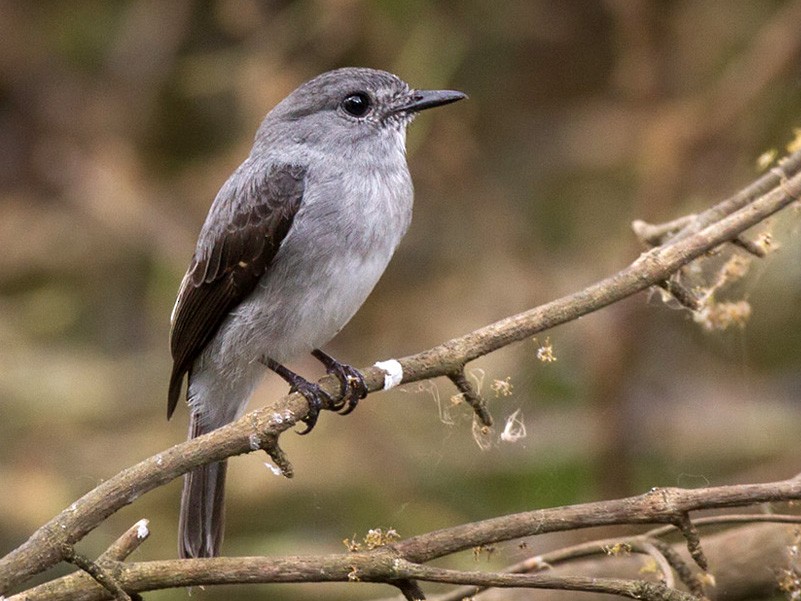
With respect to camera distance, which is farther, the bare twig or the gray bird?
the gray bird

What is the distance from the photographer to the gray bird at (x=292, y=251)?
351 cm

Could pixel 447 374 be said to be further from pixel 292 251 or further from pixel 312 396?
pixel 292 251

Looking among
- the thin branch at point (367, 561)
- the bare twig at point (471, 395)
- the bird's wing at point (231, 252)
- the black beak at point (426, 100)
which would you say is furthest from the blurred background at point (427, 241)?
the thin branch at point (367, 561)

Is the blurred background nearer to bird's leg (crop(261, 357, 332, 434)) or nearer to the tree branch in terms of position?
bird's leg (crop(261, 357, 332, 434))

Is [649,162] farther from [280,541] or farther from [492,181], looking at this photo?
[280,541]

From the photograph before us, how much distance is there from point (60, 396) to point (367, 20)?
213 cm

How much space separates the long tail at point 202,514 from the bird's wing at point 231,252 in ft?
0.69

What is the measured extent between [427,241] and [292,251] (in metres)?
3.00

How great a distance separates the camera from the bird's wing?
3.60 metres

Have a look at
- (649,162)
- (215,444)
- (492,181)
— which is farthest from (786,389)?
(215,444)

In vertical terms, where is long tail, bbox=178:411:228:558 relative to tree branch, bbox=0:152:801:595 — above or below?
above

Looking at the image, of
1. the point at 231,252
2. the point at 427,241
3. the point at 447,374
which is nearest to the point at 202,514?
the point at 231,252

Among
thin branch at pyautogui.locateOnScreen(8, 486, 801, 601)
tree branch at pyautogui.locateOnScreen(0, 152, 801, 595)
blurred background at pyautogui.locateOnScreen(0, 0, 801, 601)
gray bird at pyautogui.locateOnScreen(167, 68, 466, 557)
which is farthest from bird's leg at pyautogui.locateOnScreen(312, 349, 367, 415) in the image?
blurred background at pyautogui.locateOnScreen(0, 0, 801, 601)

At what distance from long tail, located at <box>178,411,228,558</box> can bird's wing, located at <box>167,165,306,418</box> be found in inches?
8.3
